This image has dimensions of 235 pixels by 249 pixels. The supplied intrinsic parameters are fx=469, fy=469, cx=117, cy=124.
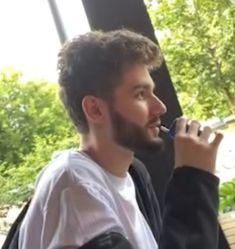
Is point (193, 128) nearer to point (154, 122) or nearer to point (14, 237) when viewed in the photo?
point (154, 122)

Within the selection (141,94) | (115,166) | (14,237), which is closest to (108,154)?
(115,166)

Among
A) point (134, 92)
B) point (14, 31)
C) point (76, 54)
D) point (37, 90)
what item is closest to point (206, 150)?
point (134, 92)

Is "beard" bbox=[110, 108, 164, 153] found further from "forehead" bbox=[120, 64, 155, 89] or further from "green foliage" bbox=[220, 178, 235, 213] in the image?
"green foliage" bbox=[220, 178, 235, 213]

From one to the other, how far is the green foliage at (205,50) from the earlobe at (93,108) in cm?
51

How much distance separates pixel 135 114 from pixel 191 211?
0.21 metres

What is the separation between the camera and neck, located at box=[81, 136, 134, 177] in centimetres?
92

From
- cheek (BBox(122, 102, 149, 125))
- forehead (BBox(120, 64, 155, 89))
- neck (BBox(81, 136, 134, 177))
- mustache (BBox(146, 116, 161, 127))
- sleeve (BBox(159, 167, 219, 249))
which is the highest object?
forehead (BBox(120, 64, 155, 89))

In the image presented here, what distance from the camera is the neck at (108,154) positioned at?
0.92 m

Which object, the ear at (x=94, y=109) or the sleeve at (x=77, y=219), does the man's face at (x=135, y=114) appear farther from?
the sleeve at (x=77, y=219)

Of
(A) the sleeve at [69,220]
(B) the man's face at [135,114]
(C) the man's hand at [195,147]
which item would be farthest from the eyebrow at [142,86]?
(A) the sleeve at [69,220]

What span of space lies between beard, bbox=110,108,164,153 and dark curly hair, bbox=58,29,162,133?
47 mm

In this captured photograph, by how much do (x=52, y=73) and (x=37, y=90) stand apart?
8 cm

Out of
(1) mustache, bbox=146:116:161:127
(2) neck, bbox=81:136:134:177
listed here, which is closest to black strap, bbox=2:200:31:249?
(2) neck, bbox=81:136:134:177

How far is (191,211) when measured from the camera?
2.55 ft
